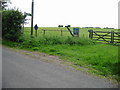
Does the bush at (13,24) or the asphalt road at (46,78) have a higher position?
the bush at (13,24)

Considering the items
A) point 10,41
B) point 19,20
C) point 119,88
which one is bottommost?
point 119,88

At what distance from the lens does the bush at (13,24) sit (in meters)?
15.5

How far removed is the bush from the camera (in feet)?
50.7

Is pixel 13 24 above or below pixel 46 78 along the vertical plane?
above

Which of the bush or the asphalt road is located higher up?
the bush

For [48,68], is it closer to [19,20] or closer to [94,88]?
[94,88]

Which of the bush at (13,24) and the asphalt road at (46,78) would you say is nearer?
the asphalt road at (46,78)

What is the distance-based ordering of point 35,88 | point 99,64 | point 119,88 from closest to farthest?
1. point 35,88
2. point 119,88
3. point 99,64

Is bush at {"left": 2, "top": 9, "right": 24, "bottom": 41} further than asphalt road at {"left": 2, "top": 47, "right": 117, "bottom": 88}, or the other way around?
bush at {"left": 2, "top": 9, "right": 24, "bottom": 41}

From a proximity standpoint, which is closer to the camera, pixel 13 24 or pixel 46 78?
pixel 46 78

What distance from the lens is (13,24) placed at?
612 inches

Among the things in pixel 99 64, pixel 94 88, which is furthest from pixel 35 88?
pixel 99 64

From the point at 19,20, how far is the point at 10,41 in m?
2.17

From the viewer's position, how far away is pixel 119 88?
5215 millimetres
